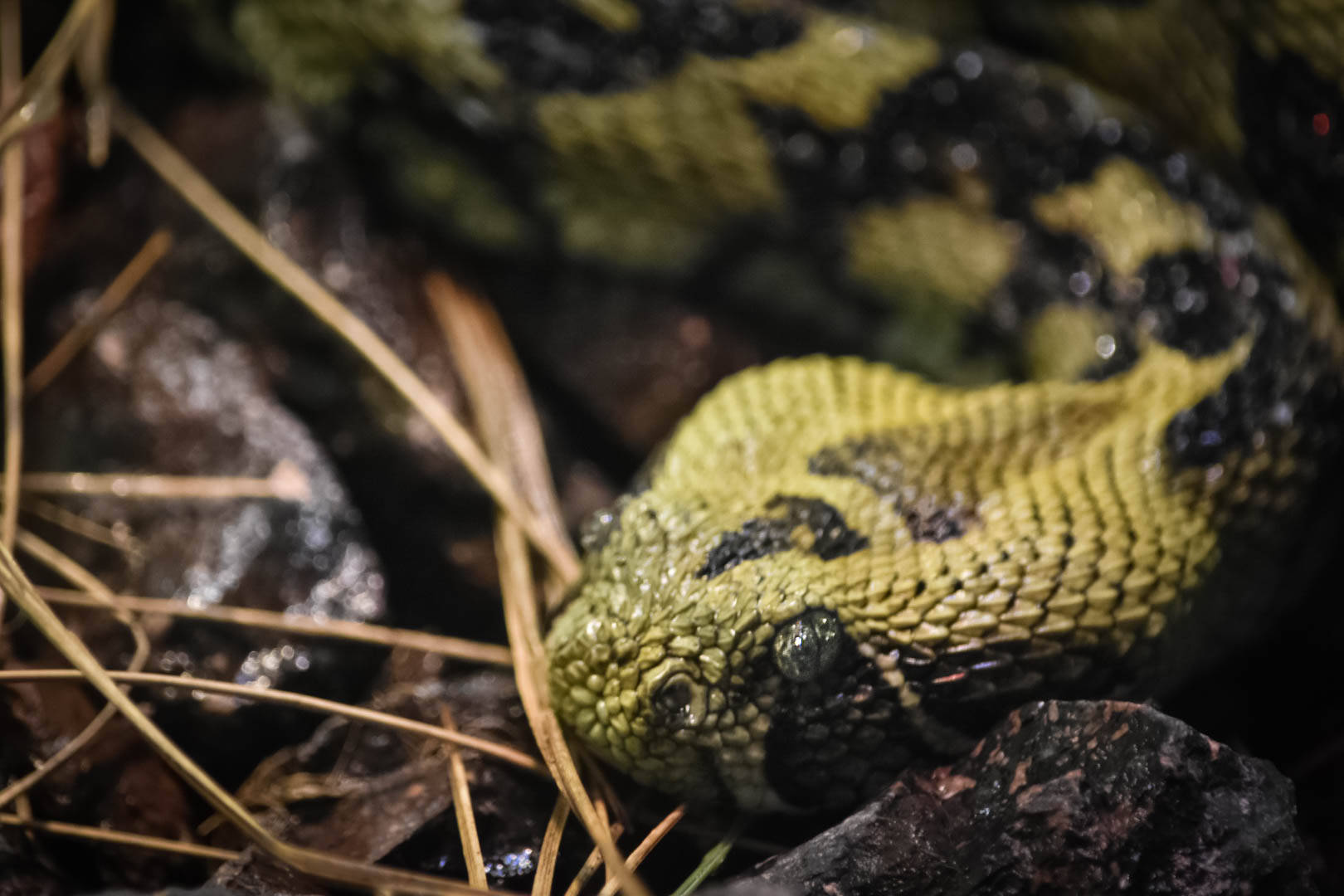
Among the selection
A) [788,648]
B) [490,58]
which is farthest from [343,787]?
[490,58]

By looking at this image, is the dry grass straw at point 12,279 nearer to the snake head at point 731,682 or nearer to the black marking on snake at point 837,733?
the snake head at point 731,682

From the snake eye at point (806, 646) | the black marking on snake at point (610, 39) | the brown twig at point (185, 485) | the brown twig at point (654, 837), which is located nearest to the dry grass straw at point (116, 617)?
the brown twig at point (185, 485)

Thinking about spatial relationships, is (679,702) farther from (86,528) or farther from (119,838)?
(86,528)

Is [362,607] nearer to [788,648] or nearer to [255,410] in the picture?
[255,410]

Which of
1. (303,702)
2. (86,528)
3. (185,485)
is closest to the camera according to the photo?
(303,702)

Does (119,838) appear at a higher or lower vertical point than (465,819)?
lower

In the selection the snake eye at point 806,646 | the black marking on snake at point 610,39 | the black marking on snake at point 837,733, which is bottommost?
the black marking on snake at point 837,733

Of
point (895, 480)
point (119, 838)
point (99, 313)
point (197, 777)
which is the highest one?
point (895, 480)

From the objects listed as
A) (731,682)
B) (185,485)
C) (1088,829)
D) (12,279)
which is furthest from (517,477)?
(1088,829)
